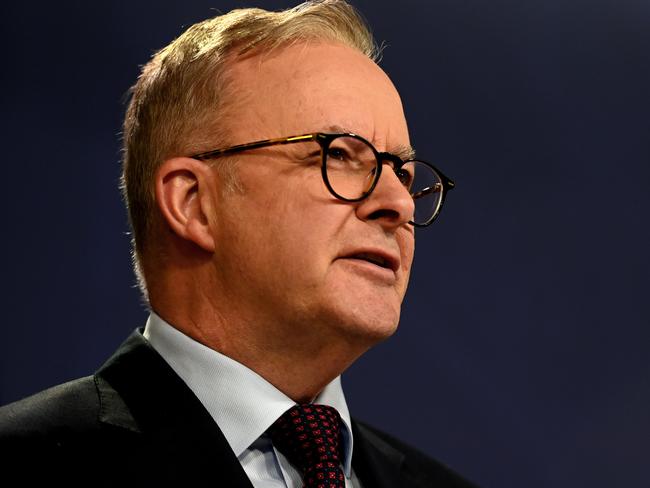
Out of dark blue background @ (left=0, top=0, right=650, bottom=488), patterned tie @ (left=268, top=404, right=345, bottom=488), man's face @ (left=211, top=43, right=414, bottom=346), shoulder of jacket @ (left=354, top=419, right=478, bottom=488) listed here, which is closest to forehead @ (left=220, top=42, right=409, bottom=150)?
man's face @ (left=211, top=43, right=414, bottom=346)

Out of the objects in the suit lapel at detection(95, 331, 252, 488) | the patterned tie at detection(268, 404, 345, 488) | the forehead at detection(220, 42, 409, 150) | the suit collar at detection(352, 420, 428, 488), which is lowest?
the suit collar at detection(352, 420, 428, 488)

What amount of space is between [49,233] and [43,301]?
0.16m

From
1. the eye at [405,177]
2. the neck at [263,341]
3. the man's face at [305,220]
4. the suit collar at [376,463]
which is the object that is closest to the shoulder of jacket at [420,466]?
the suit collar at [376,463]

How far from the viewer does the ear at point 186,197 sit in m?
1.60

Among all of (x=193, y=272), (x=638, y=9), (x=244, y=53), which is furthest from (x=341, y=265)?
(x=638, y=9)

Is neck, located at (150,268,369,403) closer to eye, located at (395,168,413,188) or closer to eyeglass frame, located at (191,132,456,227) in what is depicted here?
eyeglass frame, located at (191,132,456,227)

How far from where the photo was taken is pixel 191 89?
168 centimetres

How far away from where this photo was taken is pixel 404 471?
1818 millimetres

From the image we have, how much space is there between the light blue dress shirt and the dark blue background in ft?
2.24

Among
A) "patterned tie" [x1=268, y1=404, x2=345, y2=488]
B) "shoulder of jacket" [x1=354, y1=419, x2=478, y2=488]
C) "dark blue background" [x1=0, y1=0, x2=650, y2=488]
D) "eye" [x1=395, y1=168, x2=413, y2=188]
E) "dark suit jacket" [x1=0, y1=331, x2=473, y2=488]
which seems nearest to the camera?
"dark suit jacket" [x1=0, y1=331, x2=473, y2=488]

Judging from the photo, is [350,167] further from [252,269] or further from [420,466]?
[420,466]

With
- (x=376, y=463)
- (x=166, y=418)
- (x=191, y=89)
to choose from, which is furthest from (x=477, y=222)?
(x=166, y=418)

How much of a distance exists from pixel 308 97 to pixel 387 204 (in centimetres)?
23

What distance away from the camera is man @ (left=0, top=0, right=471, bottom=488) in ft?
4.71
